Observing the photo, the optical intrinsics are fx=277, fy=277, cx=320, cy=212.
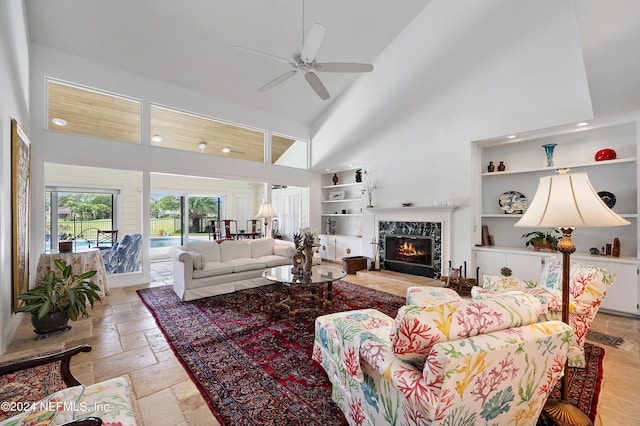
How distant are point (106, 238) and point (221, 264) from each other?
12.0 feet

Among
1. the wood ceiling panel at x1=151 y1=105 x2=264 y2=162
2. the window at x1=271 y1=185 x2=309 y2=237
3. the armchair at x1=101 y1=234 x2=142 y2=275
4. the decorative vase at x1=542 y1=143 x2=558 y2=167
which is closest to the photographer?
the decorative vase at x1=542 y1=143 x2=558 y2=167

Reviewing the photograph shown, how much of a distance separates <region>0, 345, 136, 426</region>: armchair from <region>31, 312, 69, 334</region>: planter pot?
6.97 ft

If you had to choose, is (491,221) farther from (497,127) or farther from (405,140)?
(405,140)

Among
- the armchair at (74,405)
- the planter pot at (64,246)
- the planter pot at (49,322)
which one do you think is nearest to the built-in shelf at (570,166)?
the armchair at (74,405)

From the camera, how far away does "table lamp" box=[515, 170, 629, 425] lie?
1.53 meters

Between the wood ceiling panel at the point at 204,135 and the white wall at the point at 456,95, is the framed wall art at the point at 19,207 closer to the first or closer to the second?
the wood ceiling panel at the point at 204,135

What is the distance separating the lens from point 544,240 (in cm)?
412

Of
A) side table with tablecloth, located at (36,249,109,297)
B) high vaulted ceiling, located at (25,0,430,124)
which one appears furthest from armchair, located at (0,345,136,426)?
high vaulted ceiling, located at (25,0,430,124)

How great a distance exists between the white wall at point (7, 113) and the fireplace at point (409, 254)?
5.48 m

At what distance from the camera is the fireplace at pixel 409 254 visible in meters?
5.27

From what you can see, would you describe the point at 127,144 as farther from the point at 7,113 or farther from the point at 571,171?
the point at 571,171

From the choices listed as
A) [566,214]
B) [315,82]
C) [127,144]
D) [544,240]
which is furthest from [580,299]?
[127,144]

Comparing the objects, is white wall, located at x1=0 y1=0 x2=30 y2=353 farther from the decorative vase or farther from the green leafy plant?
the decorative vase

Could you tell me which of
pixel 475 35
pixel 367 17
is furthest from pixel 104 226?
pixel 475 35
